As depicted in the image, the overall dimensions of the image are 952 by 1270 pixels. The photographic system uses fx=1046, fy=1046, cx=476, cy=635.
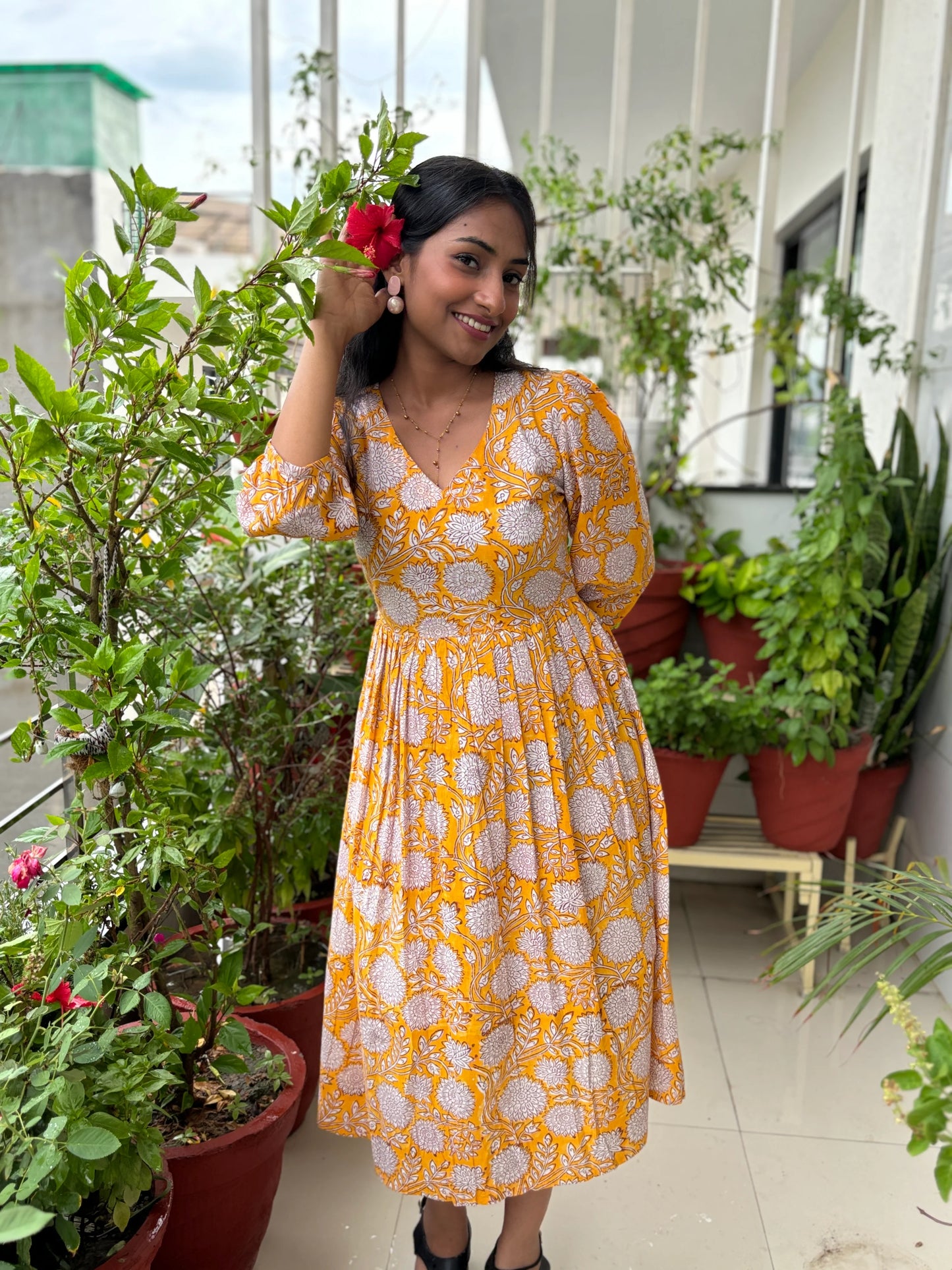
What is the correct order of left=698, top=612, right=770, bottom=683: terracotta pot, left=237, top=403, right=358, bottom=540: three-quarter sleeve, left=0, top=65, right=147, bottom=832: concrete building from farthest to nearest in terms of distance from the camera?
1. left=698, top=612, right=770, bottom=683: terracotta pot
2. left=0, top=65, right=147, bottom=832: concrete building
3. left=237, top=403, right=358, bottom=540: three-quarter sleeve

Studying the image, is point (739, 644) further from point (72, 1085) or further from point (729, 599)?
point (72, 1085)

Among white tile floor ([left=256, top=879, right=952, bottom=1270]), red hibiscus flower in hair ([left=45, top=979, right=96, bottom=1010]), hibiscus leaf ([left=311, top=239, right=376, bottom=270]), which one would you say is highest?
hibiscus leaf ([left=311, top=239, right=376, bottom=270])

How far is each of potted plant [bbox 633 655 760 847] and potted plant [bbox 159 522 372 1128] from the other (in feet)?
2.70

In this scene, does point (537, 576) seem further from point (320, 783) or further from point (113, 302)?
point (320, 783)

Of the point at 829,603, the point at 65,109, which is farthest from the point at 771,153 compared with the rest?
the point at 65,109

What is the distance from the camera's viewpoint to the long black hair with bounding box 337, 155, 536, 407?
121 centimetres

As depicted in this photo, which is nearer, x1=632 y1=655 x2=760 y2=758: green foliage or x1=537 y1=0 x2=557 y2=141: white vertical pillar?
x1=632 y1=655 x2=760 y2=758: green foliage

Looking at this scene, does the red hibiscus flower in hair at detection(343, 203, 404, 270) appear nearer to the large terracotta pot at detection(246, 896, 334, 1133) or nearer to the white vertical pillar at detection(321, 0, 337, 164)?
the large terracotta pot at detection(246, 896, 334, 1133)

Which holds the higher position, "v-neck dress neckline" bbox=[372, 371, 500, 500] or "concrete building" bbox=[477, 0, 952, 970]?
"concrete building" bbox=[477, 0, 952, 970]

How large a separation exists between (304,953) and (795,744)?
122 cm

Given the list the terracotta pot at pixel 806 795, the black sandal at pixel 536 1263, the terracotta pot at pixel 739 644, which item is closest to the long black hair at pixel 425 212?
the black sandal at pixel 536 1263

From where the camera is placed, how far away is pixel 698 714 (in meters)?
2.48

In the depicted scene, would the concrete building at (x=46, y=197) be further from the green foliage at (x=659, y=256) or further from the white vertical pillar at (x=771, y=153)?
the white vertical pillar at (x=771, y=153)

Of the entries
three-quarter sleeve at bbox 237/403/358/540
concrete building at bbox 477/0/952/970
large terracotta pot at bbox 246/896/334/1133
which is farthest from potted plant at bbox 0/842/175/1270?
concrete building at bbox 477/0/952/970
